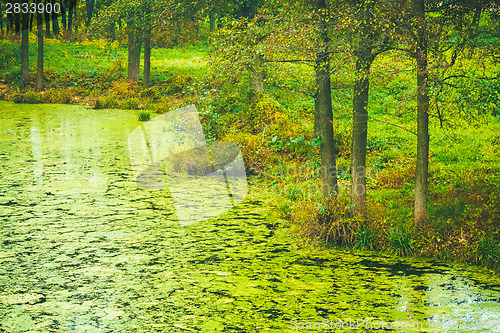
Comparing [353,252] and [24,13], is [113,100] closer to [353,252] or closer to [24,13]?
[24,13]

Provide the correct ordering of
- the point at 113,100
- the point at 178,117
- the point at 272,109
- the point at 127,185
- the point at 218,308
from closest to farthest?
the point at 218,308 → the point at 127,185 → the point at 178,117 → the point at 272,109 → the point at 113,100

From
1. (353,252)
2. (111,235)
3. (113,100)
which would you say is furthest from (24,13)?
(353,252)

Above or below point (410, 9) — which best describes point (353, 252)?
below

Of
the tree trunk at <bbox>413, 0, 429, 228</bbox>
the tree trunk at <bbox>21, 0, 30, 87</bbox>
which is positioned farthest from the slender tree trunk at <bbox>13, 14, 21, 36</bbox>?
the tree trunk at <bbox>413, 0, 429, 228</bbox>

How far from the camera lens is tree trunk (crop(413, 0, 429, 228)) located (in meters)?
7.39

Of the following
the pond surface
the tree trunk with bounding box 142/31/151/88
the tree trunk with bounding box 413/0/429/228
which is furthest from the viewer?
the tree trunk with bounding box 142/31/151/88

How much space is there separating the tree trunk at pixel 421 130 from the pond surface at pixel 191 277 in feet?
2.95

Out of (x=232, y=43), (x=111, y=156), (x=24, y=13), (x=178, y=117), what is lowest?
(x=111, y=156)

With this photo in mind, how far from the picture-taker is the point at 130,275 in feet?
21.4

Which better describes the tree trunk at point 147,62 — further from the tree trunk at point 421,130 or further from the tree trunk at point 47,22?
the tree trunk at point 421,130

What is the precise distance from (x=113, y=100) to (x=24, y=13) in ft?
33.5

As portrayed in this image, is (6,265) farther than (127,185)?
No

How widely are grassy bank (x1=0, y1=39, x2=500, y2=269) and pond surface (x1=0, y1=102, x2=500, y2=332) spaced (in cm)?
42

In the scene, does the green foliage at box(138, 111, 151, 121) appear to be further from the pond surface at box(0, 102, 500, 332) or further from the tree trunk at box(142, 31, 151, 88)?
the pond surface at box(0, 102, 500, 332)
